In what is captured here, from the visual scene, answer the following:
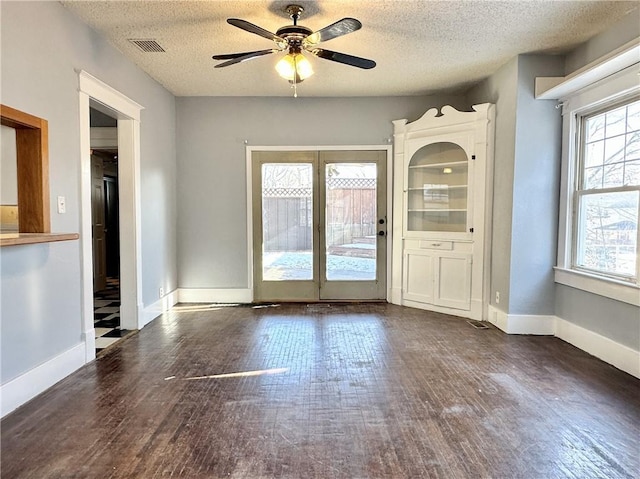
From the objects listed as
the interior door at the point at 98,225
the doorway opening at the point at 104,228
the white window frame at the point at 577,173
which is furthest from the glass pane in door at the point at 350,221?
the interior door at the point at 98,225

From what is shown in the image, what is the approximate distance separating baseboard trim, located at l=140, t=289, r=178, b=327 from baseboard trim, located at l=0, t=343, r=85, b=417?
1138 millimetres

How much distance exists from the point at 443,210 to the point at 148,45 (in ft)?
11.8

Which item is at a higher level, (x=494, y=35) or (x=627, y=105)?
(x=494, y=35)

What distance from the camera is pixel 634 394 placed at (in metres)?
2.60

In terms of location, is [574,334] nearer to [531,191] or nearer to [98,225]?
[531,191]

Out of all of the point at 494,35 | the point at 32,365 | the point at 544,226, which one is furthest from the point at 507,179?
the point at 32,365

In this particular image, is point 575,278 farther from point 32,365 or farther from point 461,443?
point 32,365

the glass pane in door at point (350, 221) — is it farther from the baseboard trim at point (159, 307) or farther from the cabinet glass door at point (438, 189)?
the baseboard trim at point (159, 307)

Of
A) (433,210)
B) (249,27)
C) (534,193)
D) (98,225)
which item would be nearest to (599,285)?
(534,193)

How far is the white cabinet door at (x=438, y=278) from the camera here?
454cm

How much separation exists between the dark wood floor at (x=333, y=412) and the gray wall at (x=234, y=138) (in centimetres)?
179

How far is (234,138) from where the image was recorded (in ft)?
17.0

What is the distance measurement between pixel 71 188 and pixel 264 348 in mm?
2005

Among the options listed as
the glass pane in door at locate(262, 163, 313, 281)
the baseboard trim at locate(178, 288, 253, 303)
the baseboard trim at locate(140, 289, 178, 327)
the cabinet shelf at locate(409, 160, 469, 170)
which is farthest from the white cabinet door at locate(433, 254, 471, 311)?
the baseboard trim at locate(140, 289, 178, 327)
